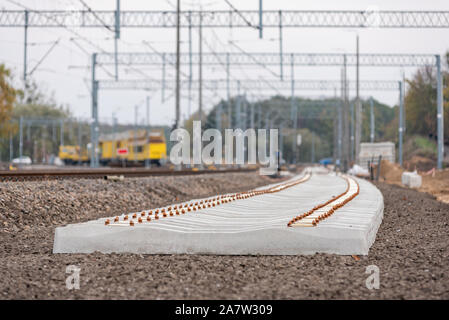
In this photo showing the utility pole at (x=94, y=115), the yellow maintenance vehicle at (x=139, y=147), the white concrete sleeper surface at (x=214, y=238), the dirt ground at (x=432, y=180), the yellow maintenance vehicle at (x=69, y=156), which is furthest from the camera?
the yellow maintenance vehicle at (x=69, y=156)

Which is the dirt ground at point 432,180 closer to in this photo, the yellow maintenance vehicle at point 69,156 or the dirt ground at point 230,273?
the dirt ground at point 230,273

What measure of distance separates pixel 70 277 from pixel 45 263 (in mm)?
1084

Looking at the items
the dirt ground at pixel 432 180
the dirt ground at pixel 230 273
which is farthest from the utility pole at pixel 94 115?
the dirt ground at pixel 230 273

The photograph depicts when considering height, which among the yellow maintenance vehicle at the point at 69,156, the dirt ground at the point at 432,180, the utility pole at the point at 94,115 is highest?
the utility pole at the point at 94,115

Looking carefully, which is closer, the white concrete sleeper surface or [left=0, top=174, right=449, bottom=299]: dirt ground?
[left=0, top=174, right=449, bottom=299]: dirt ground

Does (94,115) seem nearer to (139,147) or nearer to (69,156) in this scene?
(139,147)

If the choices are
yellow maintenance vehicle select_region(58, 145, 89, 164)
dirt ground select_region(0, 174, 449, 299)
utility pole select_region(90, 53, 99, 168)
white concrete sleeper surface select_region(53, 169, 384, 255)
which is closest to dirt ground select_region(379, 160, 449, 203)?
dirt ground select_region(0, 174, 449, 299)

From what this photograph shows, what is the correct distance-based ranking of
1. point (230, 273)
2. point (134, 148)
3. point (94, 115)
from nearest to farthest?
point (230, 273)
point (94, 115)
point (134, 148)

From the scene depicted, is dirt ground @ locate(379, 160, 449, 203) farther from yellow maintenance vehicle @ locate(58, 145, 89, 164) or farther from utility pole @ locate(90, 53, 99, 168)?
yellow maintenance vehicle @ locate(58, 145, 89, 164)

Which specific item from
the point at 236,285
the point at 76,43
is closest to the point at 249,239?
the point at 236,285

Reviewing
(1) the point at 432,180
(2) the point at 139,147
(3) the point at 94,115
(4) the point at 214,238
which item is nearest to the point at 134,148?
(2) the point at 139,147

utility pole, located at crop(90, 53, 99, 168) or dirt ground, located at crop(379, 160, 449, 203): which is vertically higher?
utility pole, located at crop(90, 53, 99, 168)

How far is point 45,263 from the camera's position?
22.4ft
